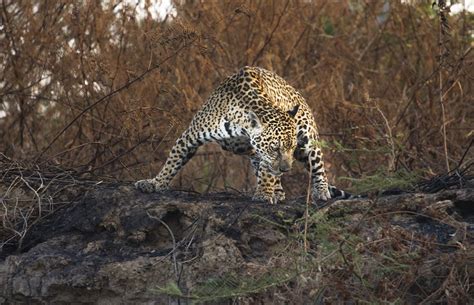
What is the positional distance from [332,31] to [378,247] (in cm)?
840

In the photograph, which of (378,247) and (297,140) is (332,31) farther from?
(378,247)

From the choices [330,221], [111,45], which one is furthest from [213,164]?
[330,221]

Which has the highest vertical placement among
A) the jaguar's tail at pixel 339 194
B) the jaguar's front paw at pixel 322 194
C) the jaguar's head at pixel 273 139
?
the jaguar's head at pixel 273 139

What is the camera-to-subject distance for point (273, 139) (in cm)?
934

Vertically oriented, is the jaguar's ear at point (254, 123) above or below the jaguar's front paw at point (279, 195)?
above

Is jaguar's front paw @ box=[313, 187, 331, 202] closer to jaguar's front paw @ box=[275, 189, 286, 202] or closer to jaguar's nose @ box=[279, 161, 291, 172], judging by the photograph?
jaguar's front paw @ box=[275, 189, 286, 202]

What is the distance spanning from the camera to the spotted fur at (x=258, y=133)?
9359 mm

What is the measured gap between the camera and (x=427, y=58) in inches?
557

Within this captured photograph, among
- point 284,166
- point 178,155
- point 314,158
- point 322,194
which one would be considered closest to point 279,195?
point 284,166

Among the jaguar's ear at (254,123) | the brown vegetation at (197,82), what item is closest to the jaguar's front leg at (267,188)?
the jaguar's ear at (254,123)

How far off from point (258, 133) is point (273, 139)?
15 cm

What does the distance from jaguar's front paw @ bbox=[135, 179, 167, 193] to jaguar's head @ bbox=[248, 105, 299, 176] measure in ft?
3.00

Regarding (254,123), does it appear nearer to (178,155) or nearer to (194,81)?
(178,155)

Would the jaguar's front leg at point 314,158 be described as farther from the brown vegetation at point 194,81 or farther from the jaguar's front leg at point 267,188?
the brown vegetation at point 194,81
